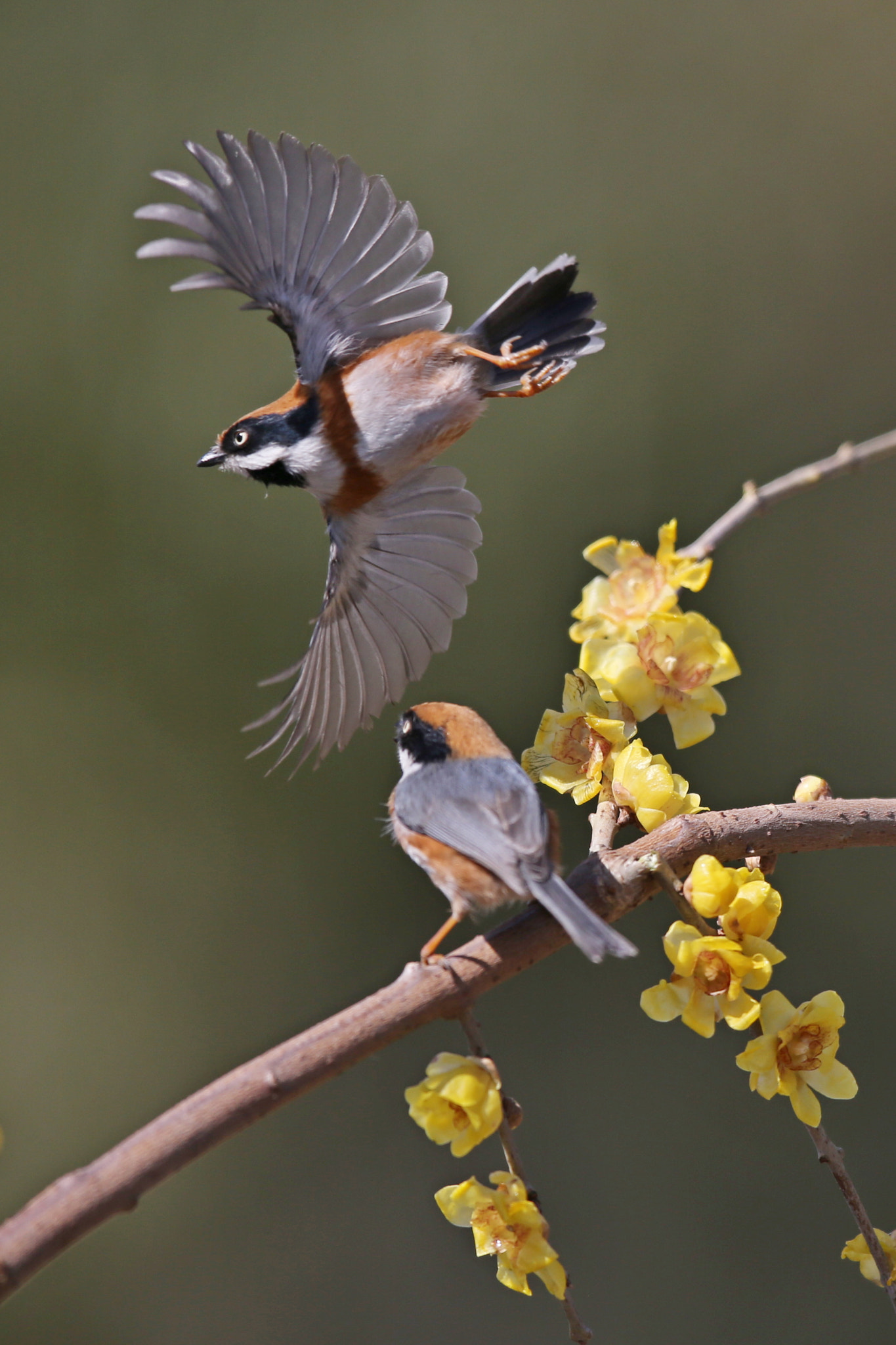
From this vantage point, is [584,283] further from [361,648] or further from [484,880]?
[484,880]

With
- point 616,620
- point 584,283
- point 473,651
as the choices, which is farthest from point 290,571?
point 616,620

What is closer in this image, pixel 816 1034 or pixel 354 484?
pixel 816 1034

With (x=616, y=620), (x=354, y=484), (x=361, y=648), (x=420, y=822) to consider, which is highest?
(x=354, y=484)

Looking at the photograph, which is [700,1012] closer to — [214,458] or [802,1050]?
[802,1050]

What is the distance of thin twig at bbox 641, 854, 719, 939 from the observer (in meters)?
0.88

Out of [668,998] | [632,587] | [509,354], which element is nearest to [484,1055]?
[668,998]

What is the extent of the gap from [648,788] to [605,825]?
5cm

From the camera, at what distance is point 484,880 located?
958 millimetres

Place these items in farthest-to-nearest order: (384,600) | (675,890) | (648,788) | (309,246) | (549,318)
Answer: (549,318) < (384,600) < (309,246) < (648,788) < (675,890)

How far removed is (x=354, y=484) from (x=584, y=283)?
8.24ft

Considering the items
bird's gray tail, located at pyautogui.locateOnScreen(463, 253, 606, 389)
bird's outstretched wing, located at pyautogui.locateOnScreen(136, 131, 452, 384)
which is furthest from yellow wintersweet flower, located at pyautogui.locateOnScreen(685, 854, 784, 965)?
bird's gray tail, located at pyautogui.locateOnScreen(463, 253, 606, 389)

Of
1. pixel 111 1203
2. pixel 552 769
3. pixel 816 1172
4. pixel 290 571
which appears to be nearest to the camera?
pixel 111 1203

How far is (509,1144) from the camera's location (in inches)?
32.6

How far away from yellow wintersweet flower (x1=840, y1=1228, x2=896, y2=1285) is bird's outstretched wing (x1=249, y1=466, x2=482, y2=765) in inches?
23.7
